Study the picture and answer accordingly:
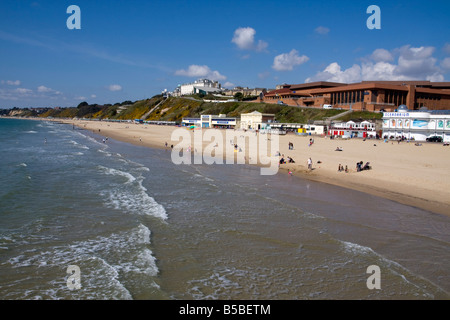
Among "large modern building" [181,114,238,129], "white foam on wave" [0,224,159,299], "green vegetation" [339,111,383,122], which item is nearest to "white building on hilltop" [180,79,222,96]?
"large modern building" [181,114,238,129]

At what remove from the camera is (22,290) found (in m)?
8.50

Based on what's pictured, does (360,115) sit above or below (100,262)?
above

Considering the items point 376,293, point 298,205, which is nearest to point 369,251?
point 376,293

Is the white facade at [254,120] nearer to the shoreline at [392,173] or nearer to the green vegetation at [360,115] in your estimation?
the green vegetation at [360,115]

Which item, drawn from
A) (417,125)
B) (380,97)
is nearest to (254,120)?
(380,97)

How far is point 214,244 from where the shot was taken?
11703 mm

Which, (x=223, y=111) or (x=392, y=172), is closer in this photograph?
(x=392, y=172)

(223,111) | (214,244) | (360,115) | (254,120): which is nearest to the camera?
(214,244)

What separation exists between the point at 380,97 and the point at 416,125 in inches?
1210

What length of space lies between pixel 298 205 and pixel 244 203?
2864 mm

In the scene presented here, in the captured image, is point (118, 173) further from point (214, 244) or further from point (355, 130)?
point (355, 130)

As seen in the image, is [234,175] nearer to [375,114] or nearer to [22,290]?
[22,290]

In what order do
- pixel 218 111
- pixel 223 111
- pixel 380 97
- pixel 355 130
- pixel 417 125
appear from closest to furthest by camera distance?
pixel 417 125, pixel 355 130, pixel 380 97, pixel 223 111, pixel 218 111

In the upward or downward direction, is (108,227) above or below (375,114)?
below
